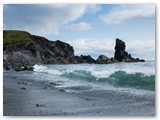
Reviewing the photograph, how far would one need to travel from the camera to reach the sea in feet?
21.5

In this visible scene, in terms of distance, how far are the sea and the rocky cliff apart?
129 mm

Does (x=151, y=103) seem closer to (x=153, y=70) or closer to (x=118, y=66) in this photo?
(x=153, y=70)

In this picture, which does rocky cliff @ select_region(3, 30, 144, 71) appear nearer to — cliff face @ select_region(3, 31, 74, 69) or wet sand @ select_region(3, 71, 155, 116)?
cliff face @ select_region(3, 31, 74, 69)

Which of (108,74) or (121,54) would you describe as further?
(108,74)

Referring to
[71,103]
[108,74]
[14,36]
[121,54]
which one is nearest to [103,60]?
[121,54]

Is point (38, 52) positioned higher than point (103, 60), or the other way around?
point (38, 52)

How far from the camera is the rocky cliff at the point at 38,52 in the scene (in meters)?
6.61

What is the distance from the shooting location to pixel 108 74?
711 centimetres

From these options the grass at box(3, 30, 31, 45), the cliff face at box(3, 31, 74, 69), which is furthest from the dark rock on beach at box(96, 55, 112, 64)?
the grass at box(3, 30, 31, 45)

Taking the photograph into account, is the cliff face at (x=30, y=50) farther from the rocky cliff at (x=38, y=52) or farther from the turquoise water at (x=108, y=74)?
the turquoise water at (x=108, y=74)

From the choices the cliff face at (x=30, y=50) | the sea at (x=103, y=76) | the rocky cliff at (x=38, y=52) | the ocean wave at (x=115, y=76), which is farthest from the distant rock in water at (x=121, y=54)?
the cliff face at (x=30, y=50)

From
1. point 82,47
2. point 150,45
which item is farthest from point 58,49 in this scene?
point 150,45

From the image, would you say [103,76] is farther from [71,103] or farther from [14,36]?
[14,36]

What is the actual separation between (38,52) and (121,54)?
148cm
